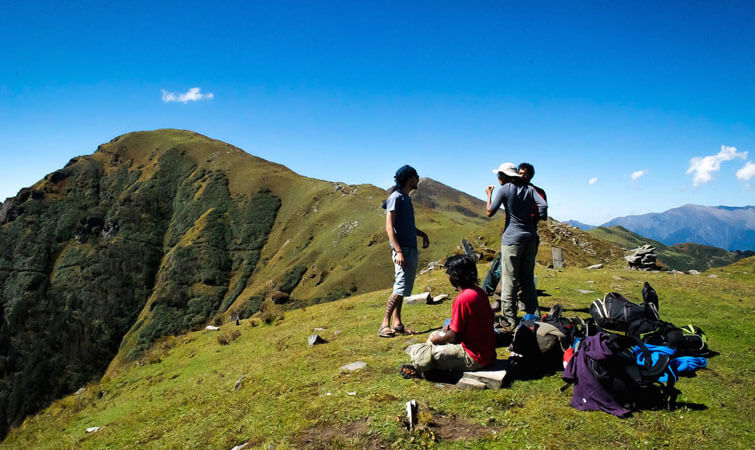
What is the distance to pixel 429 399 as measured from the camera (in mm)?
5379

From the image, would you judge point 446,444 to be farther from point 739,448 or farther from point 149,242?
point 149,242

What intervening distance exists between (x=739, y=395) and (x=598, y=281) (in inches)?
378

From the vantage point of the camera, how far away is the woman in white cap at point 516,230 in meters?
7.39

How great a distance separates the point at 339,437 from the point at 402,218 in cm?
435

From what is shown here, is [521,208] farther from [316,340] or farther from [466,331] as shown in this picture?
[316,340]

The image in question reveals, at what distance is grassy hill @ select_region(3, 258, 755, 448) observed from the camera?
14.5 feet

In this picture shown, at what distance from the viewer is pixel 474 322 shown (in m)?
5.53

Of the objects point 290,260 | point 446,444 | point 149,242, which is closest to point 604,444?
point 446,444

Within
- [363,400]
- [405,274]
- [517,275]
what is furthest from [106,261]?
[517,275]

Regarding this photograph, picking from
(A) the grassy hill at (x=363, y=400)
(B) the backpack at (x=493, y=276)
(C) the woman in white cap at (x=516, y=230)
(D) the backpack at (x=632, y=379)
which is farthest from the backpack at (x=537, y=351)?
(B) the backpack at (x=493, y=276)

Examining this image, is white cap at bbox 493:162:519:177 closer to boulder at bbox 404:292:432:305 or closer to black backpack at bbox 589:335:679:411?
black backpack at bbox 589:335:679:411

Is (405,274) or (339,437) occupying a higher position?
(405,274)

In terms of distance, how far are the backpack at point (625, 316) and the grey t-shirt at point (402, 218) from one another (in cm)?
409

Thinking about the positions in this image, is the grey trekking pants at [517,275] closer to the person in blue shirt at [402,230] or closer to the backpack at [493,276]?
the person in blue shirt at [402,230]
